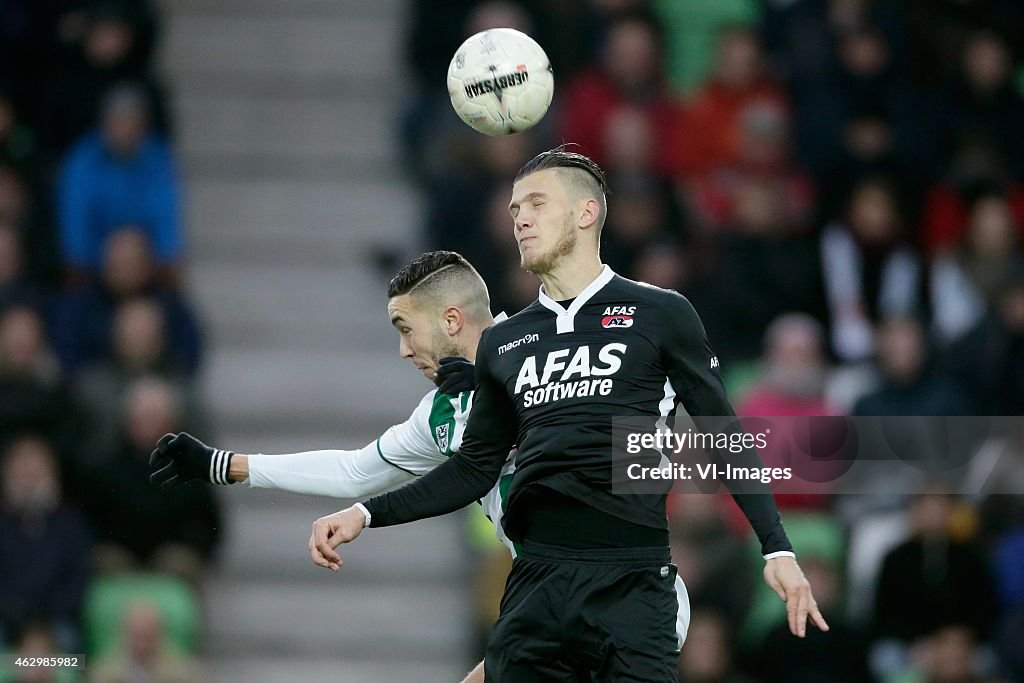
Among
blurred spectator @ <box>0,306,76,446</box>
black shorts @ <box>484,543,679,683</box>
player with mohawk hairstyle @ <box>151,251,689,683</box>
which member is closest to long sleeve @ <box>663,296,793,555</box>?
black shorts @ <box>484,543,679,683</box>

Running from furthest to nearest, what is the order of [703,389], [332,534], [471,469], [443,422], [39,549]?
1. [39,549]
2. [443,422]
3. [471,469]
4. [332,534]
5. [703,389]

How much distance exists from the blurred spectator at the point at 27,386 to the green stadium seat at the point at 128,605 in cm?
90

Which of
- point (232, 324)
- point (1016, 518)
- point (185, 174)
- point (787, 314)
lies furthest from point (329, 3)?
point (1016, 518)

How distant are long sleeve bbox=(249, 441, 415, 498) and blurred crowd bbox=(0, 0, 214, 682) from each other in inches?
135

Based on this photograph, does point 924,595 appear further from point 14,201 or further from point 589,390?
point 14,201

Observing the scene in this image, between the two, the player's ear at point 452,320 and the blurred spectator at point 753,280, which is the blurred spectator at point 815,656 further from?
the player's ear at point 452,320

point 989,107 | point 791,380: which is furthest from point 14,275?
point 989,107

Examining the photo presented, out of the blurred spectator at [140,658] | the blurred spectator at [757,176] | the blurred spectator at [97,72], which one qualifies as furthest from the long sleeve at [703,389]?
the blurred spectator at [97,72]

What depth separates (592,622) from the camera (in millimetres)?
5324

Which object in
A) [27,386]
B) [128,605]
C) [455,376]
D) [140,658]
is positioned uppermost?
[27,386]

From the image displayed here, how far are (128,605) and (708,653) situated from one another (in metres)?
3.20

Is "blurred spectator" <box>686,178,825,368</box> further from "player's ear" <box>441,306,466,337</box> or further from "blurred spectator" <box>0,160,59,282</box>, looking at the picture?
"player's ear" <box>441,306,466,337</box>

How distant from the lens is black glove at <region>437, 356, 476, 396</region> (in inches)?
239

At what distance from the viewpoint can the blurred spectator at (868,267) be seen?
11.0 metres
